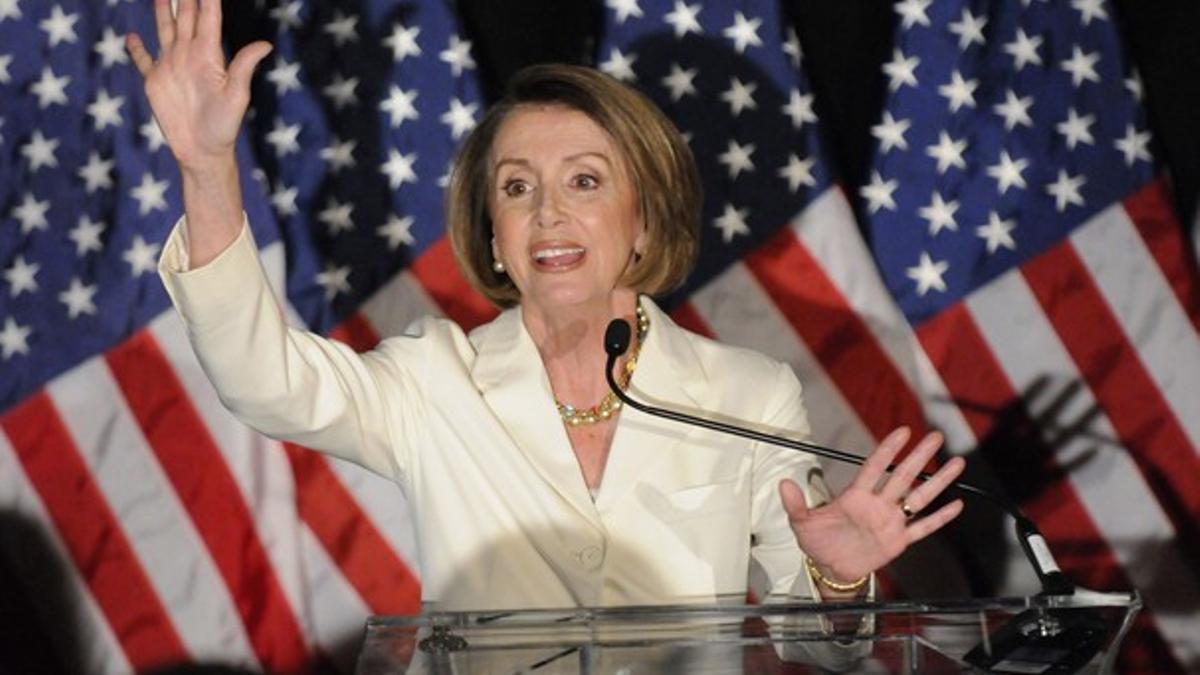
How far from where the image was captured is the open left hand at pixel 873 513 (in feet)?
6.46

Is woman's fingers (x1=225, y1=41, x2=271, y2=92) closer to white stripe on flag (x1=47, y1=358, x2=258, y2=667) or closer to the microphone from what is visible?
the microphone

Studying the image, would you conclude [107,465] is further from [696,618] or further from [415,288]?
[696,618]

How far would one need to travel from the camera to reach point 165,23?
6.88 ft

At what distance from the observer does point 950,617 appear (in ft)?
5.76

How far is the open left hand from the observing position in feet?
6.46

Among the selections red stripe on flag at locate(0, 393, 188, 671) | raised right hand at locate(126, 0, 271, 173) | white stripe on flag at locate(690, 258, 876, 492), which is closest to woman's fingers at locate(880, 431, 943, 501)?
raised right hand at locate(126, 0, 271, 173)

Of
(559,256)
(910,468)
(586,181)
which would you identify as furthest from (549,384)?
(910,468)

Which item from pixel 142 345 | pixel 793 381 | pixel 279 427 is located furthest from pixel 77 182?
pixel 793 381

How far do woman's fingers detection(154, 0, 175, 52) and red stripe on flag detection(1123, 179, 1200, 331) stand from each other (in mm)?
1693

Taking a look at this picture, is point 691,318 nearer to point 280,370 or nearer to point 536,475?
point 536,475

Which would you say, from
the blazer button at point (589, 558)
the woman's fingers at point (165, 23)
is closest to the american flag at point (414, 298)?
the blazer button at point (589, 558)

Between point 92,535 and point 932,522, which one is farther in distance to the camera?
point 92,535

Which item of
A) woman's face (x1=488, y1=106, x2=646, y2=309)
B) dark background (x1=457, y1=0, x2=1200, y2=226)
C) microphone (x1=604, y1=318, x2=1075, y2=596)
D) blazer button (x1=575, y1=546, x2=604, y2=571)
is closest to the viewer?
microphone (x1=604, y1=318, x2=1075, y2=596)

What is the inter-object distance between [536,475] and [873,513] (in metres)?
0.48
